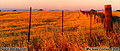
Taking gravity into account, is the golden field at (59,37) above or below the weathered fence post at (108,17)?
below

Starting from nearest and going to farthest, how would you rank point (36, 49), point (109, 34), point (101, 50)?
point (101, 50), point (36, 49), point (109, 34)

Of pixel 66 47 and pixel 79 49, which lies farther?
pixel 66 47

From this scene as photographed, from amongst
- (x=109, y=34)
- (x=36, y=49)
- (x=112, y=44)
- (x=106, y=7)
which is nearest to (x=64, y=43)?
(x=36, y=49)

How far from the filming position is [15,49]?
5008mm

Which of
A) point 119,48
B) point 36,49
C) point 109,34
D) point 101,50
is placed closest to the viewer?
point 101,50

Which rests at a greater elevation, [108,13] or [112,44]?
[108,13]

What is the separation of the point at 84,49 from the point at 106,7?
9.49 ft

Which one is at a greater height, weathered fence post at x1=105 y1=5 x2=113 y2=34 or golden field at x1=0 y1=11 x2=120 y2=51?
weathered fence post at x1=105 y1=5 x2=113 y2=34

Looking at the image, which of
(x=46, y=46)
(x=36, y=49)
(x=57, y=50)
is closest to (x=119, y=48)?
(x=57, y=50)

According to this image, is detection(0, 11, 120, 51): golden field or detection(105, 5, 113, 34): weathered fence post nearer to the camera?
detection(0, 11, 120, 51): golden field

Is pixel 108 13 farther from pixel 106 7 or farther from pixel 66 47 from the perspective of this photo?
pixel 66 47

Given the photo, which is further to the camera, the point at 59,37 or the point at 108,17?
the point at 108,17

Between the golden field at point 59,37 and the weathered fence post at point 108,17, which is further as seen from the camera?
the weathered fence post at point 108,17

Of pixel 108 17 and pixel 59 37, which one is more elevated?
pixel 108 17
